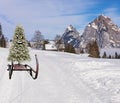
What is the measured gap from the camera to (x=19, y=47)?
21.4 metres

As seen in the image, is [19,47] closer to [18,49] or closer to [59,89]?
[18,49]

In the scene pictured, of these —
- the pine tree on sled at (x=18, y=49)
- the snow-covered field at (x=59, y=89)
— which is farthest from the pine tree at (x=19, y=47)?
the snow-covered field at (x=59, y=89)

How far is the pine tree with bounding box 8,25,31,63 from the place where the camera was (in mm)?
20984

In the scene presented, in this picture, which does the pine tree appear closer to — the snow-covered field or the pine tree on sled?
the pine tree on sled

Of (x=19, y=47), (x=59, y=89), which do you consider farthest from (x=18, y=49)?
(x=59, y=89)

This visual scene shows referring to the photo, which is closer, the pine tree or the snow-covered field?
the snow-covered field

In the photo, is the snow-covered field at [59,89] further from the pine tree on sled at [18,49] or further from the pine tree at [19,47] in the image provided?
the pine tree at [19,47]

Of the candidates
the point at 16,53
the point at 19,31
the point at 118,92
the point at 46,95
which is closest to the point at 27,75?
the point at 16,53

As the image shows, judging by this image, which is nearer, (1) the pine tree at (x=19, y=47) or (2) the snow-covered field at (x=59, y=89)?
(2) the snow-covered field at (x=59, y=89)

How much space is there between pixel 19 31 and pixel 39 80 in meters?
3.98

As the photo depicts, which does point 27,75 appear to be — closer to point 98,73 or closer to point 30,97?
point 98,73

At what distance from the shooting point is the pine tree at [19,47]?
68.8ft

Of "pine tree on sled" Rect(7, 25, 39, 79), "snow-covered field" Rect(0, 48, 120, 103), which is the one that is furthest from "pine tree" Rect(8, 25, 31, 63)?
"snow-covered field" Rect(0, 48, 120, 103)

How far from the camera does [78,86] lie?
55.7ft
